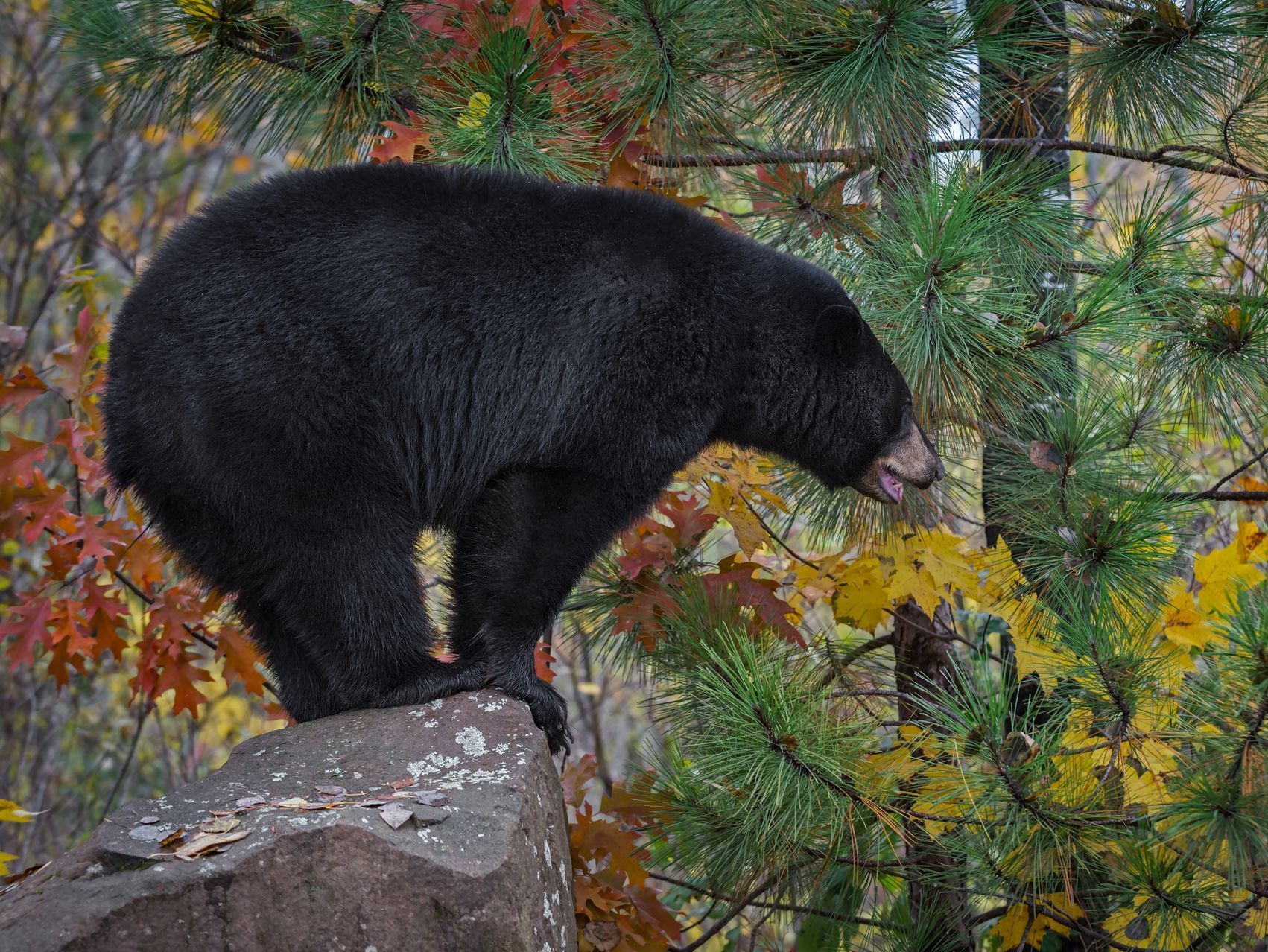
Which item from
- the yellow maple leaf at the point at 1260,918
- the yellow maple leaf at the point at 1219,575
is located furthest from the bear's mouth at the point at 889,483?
the yellow maple leaf at the point at 1260,918

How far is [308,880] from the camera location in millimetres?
2580

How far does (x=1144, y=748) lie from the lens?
117 inches

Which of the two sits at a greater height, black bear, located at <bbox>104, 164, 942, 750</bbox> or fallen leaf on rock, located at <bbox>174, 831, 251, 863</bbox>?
black bear, located at <bbox>104, 164, 942, 750</bbox>

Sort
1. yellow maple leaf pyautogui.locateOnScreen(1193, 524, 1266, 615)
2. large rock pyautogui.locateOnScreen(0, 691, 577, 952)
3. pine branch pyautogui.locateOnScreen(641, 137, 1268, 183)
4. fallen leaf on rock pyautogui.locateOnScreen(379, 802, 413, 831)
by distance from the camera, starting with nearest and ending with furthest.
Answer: large rock pyautogui.locateOnScreen(0, 691, 577, 952)
fallen leaf on rock pyautogui.locateOnScreen(379, 802, 413, 831)
yellow maple leaf pyautogui.locateOnScreen(1193, 524, 1266, 615)
pine branch pyautogui.locateOnScreen(641, 137, 1268, 183)

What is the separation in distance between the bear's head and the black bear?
5 cm

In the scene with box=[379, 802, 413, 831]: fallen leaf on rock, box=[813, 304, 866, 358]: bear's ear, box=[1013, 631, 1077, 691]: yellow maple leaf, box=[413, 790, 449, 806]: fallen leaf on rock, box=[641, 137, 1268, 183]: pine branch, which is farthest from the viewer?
box=[641, 137, 1268, 183]: pine branch

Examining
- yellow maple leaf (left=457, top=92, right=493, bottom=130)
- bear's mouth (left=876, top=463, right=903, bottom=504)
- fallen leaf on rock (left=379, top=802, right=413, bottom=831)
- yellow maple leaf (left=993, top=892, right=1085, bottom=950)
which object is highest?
yellow maple leaf (left=457, top=92, right=493, bottom=130)

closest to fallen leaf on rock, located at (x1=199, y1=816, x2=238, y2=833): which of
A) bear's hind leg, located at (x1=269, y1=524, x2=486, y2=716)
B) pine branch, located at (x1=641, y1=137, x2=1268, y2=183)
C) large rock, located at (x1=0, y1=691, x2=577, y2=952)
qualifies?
large rock, located at (x1=0, y1=691, x2=577, y2=952)

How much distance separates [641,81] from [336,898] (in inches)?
104

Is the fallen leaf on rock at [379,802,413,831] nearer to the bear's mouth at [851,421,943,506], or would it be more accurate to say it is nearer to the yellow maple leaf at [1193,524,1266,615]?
the bear's mouth at [851,421,943,506]

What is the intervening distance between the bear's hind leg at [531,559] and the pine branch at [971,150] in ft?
4.41

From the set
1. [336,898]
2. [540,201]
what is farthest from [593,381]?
[336,898]

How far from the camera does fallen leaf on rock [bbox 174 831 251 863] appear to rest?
2566 millimetres

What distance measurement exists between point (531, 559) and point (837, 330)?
127cm
